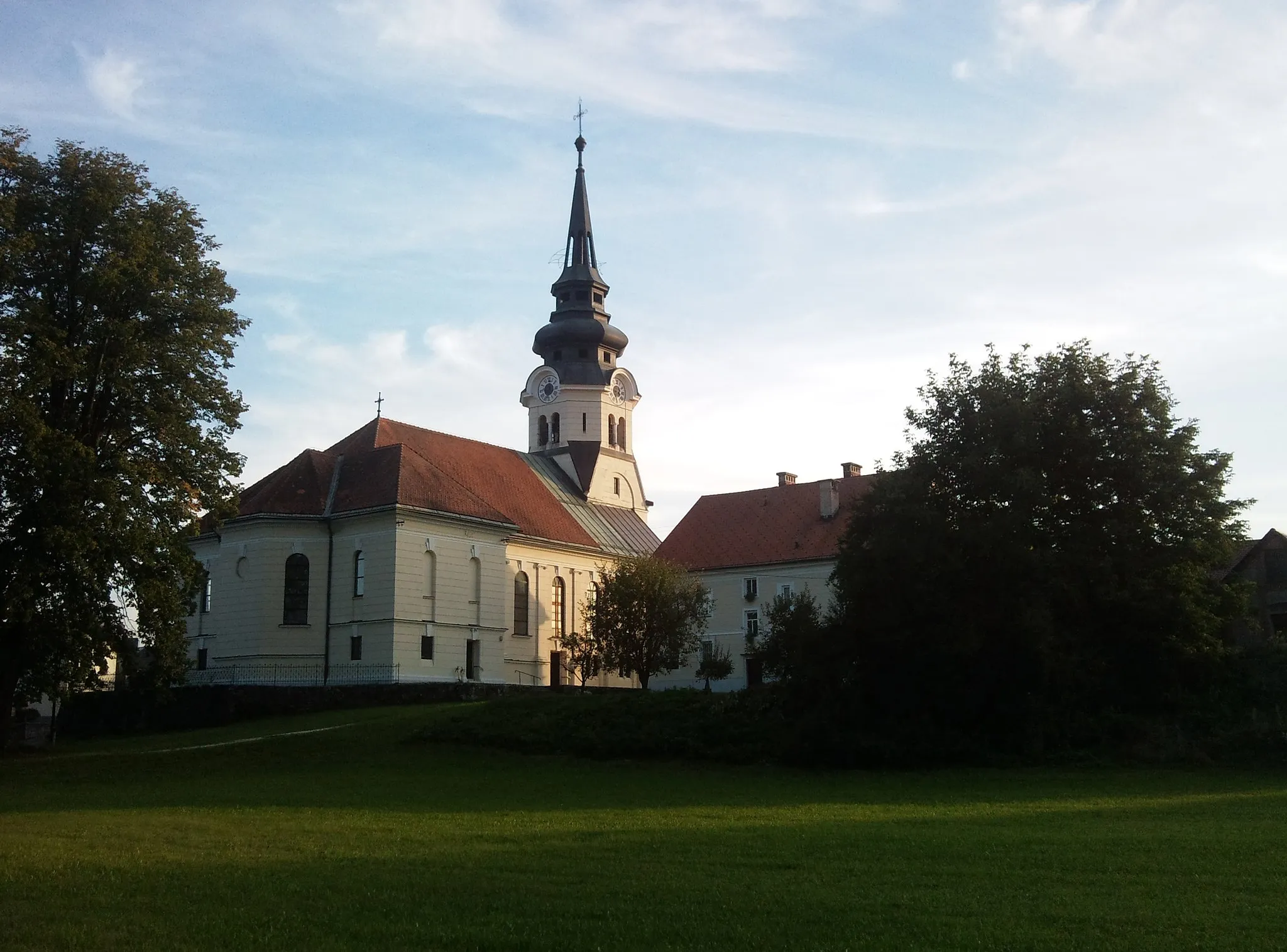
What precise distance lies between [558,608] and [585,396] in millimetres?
17317

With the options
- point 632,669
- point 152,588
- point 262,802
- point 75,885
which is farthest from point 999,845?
point 632,669

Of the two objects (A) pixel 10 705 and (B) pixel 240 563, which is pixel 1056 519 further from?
(B) pixel 240 563

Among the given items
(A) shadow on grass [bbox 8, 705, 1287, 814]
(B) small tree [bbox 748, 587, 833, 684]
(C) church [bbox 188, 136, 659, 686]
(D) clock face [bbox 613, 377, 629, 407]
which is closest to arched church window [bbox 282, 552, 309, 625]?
(C) church [bbox 188, 136, 659, 686]

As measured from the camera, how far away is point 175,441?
117 ft

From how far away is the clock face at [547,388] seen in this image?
7894cm

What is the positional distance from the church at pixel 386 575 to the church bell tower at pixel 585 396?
10.6 m

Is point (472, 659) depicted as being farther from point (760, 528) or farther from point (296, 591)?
point (760, 528)

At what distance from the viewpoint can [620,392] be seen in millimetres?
80312

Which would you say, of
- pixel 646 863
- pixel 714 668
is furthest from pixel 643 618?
pixel 646 863

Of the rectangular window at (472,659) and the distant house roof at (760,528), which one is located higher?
the distant house roof at (760,528)

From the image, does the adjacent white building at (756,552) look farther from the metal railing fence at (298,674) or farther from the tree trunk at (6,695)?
the tree trunk at (6,695)

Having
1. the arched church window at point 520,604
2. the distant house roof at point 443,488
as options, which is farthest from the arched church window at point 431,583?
the arched church window at point 520,604

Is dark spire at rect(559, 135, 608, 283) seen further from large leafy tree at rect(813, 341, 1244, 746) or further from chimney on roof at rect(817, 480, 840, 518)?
large leafy tree at rect(813, 341, 1244, 746)

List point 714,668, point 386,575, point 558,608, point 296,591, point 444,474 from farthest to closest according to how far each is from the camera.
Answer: point 558,608 < point 714,668 < point 444,474 < point 296,591 < point 386,575
